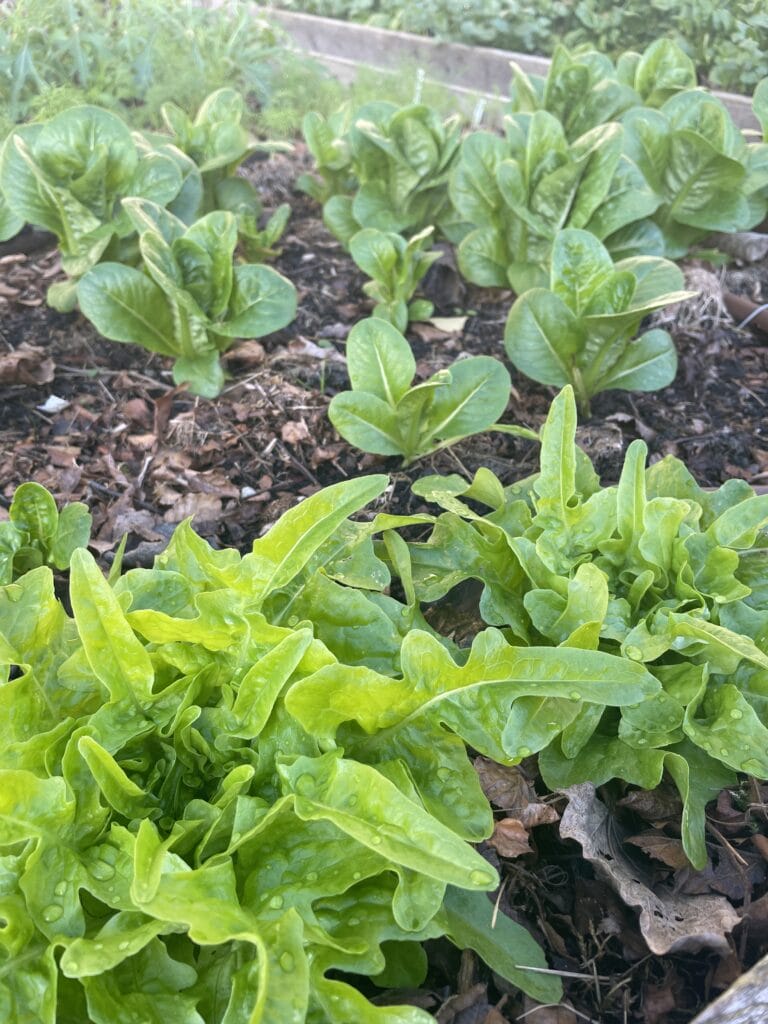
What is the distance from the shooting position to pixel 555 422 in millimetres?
1802

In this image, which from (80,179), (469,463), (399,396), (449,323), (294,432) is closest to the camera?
(399,396)

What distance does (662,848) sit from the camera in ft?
5.17

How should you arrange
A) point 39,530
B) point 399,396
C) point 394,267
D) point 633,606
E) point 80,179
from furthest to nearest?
1. point 394,267
2. point 80,179
3. point 399,396
4. point 39,530
5. point 633,606

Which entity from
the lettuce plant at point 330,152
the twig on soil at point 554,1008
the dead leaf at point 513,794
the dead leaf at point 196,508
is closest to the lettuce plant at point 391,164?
the lettuce plant at point 330,152

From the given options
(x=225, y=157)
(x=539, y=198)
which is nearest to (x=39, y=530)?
(x=225, y=157)

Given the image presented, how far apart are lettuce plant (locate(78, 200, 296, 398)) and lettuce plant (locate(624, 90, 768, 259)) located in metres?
1.45

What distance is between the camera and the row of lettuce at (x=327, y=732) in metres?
1.20

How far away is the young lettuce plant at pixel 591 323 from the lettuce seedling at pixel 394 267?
0.52 metres

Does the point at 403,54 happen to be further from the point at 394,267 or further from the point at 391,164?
the point at 394,267

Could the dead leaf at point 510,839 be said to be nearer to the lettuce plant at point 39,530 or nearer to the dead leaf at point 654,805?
the dead leaf at point 654,805

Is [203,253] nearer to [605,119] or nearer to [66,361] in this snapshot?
[66,361]

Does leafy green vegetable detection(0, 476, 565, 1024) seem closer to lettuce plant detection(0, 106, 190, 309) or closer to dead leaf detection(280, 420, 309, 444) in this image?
dead leaf detection(280, 420, 309, 444)

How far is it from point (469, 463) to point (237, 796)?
1.43m

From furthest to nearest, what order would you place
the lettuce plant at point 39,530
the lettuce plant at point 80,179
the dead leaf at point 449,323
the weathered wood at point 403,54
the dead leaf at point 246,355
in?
the weathered wood at point 403,54 < the dead leaf at point 449,323 < the dead leaf at point 246,355 < the lettuce plant at point 80,179 < the lettuce plant at point 39,530
